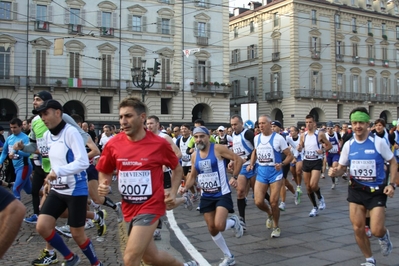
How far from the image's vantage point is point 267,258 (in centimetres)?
620

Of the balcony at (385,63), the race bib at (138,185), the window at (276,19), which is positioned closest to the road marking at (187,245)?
the race bib at (138,185)

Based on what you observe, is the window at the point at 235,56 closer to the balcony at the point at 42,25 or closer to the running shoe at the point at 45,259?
the balcony at the point at 42,25

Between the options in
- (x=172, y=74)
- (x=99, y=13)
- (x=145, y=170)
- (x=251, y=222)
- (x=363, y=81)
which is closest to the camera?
(x=145, y=170)

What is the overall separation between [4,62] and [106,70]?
25.8ft

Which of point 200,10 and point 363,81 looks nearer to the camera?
point 200,10

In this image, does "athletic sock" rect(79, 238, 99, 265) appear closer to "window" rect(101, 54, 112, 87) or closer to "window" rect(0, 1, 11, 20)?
"window" rect(0, 1, 11, 20)

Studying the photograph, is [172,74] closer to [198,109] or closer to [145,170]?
[198,109]

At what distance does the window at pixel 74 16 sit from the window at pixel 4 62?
17.6 ft

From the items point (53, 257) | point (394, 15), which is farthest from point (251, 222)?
point (394, 15)

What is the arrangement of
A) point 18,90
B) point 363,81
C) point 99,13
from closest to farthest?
point 18,90, point 99,13, point 363,81

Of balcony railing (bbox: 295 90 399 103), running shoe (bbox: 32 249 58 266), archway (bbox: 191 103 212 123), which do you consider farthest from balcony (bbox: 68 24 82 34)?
running shoe (bbox: 32 249 58 266)

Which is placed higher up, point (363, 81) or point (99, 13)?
point (99, 13)

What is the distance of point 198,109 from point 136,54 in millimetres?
8311

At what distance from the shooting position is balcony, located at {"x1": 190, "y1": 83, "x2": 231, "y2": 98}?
4416 cm
